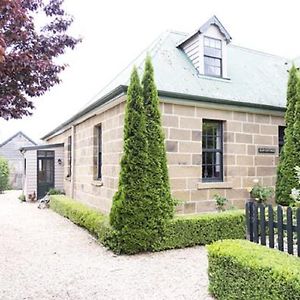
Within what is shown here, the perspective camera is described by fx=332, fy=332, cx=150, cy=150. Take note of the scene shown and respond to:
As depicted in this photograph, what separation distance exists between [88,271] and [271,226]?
338 centimetres

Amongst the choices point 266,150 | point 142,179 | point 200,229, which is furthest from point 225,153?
point 142,179

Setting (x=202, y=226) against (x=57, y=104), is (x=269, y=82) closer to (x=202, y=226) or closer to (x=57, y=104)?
(x=202, y=226)

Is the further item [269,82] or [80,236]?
[269,82]

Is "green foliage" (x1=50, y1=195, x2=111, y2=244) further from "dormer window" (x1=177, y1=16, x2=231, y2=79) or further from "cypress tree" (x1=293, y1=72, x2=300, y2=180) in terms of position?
"cypress tree" (x1=293, y1=72, x2=300, y2=180)

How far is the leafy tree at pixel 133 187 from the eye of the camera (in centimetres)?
729

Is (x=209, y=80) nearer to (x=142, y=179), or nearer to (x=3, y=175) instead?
(x=142, y=179)

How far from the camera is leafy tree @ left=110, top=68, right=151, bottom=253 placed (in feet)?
23.9

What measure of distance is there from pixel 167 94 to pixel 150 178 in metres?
2.40

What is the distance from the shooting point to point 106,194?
9.78m

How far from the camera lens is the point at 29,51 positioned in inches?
200

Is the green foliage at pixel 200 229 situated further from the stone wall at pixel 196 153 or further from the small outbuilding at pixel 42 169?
the small outbuilding at pixel 42 169

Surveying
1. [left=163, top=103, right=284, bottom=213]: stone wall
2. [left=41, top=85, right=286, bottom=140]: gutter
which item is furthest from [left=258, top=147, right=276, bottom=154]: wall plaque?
[left=41, top=85, right=286, bottom=140]: gutter

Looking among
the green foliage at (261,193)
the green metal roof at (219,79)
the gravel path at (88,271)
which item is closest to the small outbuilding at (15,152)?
the green metal roof at (219,79)

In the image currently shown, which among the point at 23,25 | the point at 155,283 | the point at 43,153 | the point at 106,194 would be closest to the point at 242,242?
the point at 155,283
